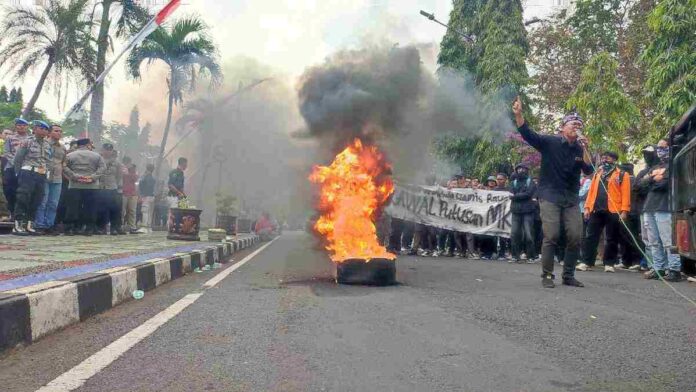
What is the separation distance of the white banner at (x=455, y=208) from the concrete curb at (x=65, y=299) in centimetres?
819

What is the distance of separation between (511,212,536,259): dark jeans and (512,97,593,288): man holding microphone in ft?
15.2

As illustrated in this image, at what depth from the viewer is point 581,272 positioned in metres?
9.46

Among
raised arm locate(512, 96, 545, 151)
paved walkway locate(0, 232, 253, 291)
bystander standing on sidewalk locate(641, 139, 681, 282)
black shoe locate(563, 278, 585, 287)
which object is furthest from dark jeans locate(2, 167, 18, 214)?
bystander standing on sidewalk locate(641, 139, 681, 282)

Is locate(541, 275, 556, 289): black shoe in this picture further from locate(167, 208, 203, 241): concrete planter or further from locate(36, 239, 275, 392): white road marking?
locate(167, 208, 203, 241): concrete planter

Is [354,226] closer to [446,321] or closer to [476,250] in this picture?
[446,321]

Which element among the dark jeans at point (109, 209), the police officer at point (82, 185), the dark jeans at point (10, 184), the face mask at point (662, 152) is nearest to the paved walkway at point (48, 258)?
the dark jeans at point (10, 184)

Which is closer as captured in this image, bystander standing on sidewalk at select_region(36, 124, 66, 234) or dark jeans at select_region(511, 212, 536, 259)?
bystander standing on sidewalk at select_region(36, 124, 66, 234)

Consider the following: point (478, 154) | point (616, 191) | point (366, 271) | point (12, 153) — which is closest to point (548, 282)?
point (366, 271)

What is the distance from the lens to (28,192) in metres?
9.56

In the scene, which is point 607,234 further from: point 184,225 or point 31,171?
point 31,171

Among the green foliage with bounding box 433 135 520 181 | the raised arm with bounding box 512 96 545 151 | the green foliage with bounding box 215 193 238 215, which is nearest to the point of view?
the raised arm with bounding box 512 96 545 151

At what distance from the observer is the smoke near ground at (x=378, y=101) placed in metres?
8.98

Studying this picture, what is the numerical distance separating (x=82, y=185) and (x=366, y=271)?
7.05 m

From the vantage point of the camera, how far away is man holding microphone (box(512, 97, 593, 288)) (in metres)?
7.12
